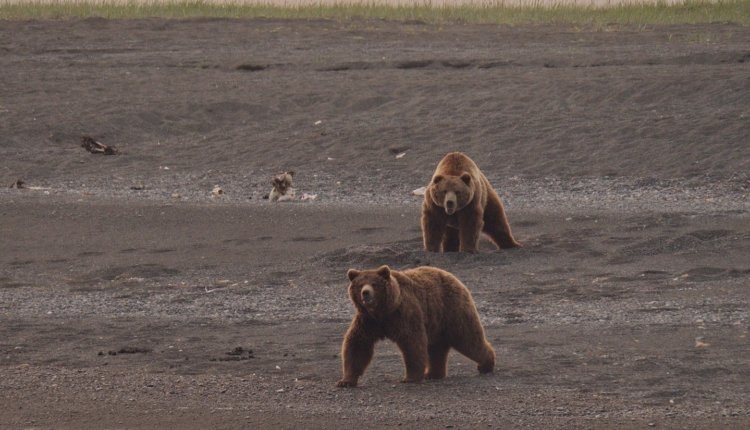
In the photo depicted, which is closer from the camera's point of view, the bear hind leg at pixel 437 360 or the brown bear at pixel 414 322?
the brown bear at pixel 414 322

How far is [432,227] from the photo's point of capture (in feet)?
41.2

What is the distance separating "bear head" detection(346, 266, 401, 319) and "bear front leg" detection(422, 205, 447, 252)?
4.40 meters

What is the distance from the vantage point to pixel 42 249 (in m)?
14.1

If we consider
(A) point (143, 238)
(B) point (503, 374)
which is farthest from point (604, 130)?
(B) point (503, 374)

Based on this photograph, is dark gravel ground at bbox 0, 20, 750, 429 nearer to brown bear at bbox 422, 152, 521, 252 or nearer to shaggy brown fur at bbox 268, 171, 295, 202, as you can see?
brown bear at bbox 422, 152, 521, 252

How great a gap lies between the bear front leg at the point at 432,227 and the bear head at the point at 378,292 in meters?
4.40

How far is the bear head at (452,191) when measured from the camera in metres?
12.0

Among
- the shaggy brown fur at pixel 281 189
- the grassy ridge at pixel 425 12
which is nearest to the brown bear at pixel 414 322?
the shaggy brown fur at pixel 281 189

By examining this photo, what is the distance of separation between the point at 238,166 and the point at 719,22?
15.1m

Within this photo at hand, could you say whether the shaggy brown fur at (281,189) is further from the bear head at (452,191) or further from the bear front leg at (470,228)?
the bear head at (452,191)

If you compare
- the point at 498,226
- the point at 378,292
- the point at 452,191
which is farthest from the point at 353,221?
the point at 378,292

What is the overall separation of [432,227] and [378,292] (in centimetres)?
459

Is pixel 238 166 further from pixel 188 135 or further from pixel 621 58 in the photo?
pixel 621 58

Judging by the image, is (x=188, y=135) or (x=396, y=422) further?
(x=188, y=135)
